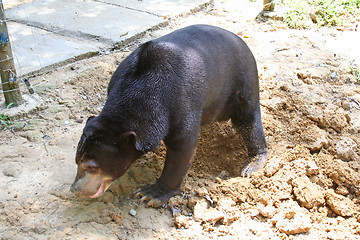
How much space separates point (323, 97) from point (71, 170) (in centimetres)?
321

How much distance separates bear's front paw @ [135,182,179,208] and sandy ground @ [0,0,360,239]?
2.4 inches

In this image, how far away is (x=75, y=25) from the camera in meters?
6.39

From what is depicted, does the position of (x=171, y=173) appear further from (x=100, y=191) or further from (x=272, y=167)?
(x=272, y=167)

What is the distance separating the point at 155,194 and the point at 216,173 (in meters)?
0.92

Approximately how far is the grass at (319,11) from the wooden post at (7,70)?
4969 mm

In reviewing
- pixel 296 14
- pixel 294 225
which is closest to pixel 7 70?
pixel 294 225

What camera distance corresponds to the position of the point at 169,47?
345 cm

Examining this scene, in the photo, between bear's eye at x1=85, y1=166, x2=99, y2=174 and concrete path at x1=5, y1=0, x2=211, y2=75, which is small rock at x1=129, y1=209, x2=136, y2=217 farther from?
concrete path at x1=5, y1=0, x2=211, y2=75

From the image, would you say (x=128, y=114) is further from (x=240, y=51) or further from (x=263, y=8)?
(x=263, y=8)

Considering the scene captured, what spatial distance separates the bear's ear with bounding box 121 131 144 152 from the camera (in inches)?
120

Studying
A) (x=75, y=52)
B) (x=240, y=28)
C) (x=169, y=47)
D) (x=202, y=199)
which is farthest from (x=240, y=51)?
(x=240, y=28)

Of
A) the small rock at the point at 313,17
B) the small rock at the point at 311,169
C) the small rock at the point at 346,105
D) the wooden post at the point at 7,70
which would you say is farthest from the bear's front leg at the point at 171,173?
the small rock at the point at 313,17

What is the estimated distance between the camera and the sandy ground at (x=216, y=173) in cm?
327

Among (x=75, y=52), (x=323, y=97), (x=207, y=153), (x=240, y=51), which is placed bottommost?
(x=207, y=153)
